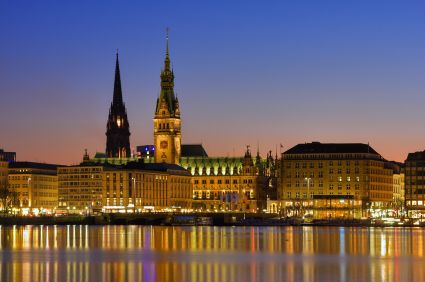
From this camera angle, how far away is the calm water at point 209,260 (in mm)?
80250

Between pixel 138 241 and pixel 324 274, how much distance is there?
170 ft

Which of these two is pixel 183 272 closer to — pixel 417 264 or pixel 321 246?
pixel 417 264

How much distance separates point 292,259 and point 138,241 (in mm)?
37108

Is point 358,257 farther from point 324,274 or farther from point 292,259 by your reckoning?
point 324,274

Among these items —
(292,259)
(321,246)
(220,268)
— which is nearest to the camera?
(220,268)

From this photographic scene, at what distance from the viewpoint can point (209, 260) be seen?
311ft

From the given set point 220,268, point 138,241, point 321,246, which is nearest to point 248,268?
point 220,268

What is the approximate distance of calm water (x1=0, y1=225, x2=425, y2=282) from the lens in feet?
263

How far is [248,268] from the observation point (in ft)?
285

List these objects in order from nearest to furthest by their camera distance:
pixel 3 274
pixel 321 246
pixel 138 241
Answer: pixel 3 274 < pixel 321 246 < pixel 138 241

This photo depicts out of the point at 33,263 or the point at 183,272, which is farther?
the point at 33,263

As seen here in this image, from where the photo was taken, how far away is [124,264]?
90.4 metres

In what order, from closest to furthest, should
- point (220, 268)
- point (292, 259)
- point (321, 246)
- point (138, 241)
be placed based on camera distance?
point (220, 268) < point (292, 259) < point (321, 246) < point (138, 241)

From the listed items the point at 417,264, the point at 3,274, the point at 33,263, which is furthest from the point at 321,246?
the point at 3,274
